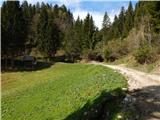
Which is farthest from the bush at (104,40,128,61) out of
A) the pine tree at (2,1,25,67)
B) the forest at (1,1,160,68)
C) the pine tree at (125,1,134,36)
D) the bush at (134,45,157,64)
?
the bush at (134,45,157,64)

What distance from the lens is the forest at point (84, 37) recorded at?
57219 millimetres

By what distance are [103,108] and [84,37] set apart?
103615 millimetres

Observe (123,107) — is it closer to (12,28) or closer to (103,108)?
(103,108)

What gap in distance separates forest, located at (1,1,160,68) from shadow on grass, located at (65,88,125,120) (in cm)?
2635

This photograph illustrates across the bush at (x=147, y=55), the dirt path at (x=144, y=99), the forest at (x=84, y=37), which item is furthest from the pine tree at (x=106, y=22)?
the dirt path at (x=144, y=99)

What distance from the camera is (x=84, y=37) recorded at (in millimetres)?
123750

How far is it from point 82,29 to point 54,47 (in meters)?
17.4

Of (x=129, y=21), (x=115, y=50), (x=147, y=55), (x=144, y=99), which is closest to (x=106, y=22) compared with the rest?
(x=129, y=21)

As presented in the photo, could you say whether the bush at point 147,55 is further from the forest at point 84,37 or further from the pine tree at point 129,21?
the pine tree at point 129,21

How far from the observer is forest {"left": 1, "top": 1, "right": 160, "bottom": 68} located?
5722 cm

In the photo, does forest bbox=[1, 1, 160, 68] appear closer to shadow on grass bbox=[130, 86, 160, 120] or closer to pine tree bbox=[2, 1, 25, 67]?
pine tree bbox=[2, 1, 25, 67]

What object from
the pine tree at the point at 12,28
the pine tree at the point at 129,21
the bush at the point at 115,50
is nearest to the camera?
the bush at the point at 115,50

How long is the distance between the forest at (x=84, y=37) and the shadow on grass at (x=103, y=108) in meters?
26.4

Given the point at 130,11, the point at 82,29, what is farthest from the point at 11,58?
the point at 130,11
